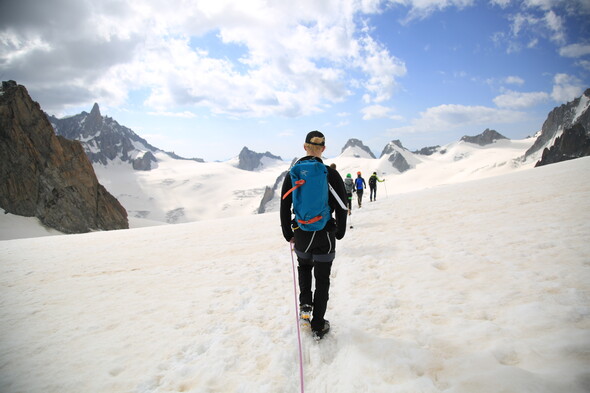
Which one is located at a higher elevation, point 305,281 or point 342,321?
point 305,281

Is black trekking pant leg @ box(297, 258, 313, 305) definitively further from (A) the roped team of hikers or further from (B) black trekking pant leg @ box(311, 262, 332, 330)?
(A) the roped team of hikers

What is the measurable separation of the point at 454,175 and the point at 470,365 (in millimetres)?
184631

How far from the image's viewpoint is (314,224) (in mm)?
3855

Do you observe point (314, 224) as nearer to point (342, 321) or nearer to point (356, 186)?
point (342, 321)

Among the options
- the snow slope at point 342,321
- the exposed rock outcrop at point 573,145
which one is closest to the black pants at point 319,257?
the snow slope at point 342,321

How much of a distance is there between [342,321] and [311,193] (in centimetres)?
228

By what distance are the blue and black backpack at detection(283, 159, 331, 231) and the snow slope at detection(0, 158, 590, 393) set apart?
6.02 feet

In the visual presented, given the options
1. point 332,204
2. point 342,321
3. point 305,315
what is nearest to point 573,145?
point 342,321

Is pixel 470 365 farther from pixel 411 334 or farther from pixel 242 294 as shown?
pixel 242 294

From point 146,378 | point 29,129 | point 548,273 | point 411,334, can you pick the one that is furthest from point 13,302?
point 29,129

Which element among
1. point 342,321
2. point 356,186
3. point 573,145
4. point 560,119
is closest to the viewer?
point 342,321

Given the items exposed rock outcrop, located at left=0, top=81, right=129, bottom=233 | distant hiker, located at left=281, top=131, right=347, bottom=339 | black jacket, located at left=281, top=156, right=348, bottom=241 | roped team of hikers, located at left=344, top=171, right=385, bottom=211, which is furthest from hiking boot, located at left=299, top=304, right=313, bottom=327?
exposed rock outcrop, located at left=0, top=81, right=129, bottom=233

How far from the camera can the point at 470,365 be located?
3.01 meters

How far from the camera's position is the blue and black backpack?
3793mm
